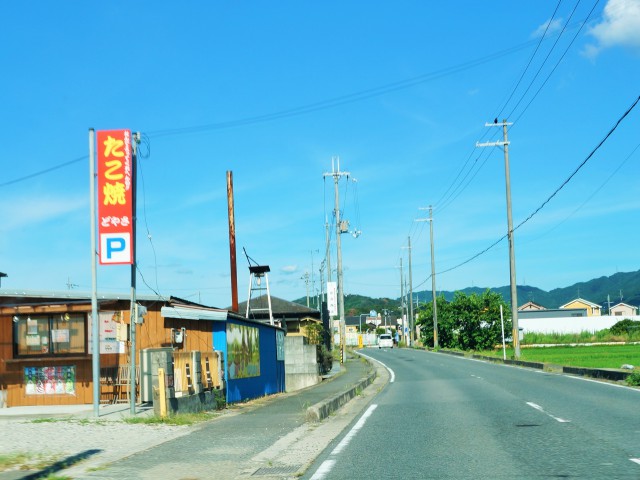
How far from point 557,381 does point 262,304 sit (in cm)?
3602

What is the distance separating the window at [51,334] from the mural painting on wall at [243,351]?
14.5ft

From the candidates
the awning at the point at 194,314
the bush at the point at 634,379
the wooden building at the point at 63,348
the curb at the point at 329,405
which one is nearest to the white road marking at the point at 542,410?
the curb at the point at 329,405

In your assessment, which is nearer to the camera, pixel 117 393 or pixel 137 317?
pixel 137 317

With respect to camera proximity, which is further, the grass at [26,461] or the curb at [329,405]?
the curb at [329,405]

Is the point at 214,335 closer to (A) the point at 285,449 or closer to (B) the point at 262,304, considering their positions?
(A) the point at 285,449

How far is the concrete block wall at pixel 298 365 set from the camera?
1367 inches

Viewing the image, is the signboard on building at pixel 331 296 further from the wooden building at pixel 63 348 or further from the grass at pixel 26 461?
the grass at pixel 26 461

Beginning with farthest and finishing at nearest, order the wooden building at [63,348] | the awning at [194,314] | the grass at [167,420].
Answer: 1. the wooden building at [63,348]
2. the awning at [194,314]
3. the grass at [167,420]

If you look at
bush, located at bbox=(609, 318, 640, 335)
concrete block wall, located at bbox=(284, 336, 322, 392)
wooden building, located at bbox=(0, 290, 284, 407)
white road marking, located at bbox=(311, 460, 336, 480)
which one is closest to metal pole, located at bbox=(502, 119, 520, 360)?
concrete block wall, located at bbox=(284, 336, 322, 392)

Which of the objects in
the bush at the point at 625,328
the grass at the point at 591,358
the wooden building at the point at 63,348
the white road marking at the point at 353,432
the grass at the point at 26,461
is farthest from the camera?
the bush at the point at 625,328

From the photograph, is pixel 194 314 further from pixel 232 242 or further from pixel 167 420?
pixel 232 242

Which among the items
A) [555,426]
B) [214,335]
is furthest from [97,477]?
[214,335]

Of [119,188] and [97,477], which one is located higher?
[119,188]

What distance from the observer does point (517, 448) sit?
10.8m
